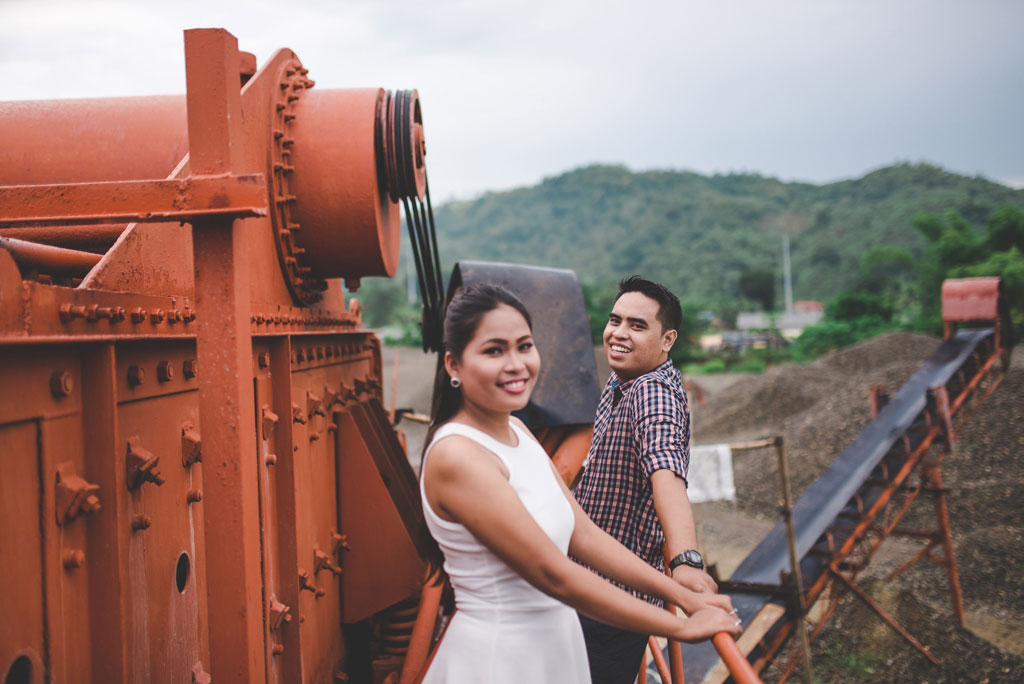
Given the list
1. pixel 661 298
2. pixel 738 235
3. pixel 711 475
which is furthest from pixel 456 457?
pixel 738 235

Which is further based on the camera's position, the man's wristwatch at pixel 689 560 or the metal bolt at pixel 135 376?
the man's wristwatch at pixel 689 560

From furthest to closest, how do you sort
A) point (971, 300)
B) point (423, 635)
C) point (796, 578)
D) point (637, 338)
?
1. point (971, 300)
2. point (796, 578)
3. point (637, 338)
4. point (423, 635)

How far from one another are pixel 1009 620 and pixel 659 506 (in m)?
10.7

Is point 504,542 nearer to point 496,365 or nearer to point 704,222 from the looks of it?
point 496,365

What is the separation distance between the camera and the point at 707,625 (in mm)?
1624

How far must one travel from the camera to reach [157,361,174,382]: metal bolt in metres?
1.97

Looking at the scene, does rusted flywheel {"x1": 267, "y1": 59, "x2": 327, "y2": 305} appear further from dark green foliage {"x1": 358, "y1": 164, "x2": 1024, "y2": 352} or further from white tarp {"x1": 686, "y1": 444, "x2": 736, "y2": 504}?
dark green foliage {"x1": 358, "y1": 164, "x2": 1024, "y2": 352}

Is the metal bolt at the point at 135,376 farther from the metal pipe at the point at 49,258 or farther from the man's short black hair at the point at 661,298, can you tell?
the man's short black hair at the point at 661,298

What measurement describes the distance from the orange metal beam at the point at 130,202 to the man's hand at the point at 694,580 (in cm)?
145

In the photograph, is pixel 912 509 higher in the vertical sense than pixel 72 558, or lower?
lower

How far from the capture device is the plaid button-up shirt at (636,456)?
92.8 inches

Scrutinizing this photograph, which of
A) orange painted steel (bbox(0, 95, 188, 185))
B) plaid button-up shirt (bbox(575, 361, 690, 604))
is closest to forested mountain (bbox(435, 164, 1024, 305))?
orange painted steel (bbox(0, 95, 188, 185))

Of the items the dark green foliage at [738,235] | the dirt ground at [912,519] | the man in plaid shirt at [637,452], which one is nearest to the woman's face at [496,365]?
the man in plaid shirt at [637,452]

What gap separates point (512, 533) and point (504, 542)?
29 millimetres
